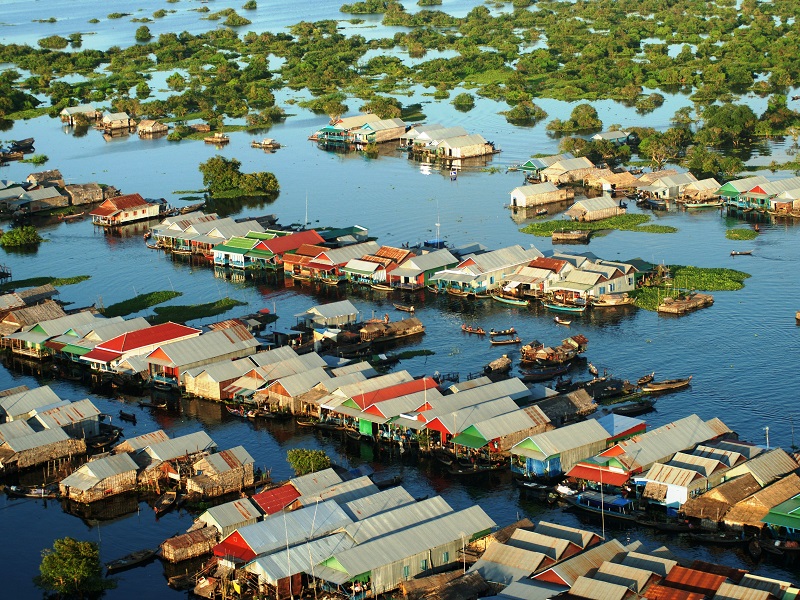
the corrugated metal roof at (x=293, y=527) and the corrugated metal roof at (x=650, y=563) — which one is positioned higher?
the corrugated metal roof at (x=650, y=563)

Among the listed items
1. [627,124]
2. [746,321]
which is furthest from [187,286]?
[627,124]

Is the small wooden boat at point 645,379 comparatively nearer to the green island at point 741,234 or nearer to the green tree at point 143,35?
the green island at point 741,234

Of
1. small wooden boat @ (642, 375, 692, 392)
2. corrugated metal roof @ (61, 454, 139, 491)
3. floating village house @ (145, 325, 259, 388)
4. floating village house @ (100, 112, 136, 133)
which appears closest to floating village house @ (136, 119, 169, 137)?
floating village house @ (100, 112, 136, 133)

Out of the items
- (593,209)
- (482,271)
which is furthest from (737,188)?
(482,271)

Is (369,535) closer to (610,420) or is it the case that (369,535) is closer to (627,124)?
(610,420)

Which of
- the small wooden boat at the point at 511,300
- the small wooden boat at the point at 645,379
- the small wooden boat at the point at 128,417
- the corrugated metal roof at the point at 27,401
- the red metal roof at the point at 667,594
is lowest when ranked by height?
the small wooden boat at the point at 128,417

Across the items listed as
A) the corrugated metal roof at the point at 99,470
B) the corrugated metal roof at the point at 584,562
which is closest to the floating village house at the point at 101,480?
the corrugated metal roof at the point at 99,470

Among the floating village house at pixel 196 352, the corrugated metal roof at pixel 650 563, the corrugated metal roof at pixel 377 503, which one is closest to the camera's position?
the corrugated metal roof at pixel 650 563
